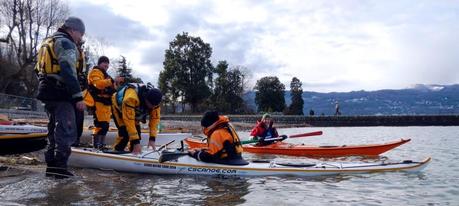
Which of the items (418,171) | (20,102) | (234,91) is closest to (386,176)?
(418,171)

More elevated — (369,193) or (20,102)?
(20,102)

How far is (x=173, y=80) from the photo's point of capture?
54.7m

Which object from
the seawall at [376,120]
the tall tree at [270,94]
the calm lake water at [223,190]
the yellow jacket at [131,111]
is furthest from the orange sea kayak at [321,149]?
the tall tree at [270,94]

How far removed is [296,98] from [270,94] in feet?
13.6

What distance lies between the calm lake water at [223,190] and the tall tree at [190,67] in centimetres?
4673

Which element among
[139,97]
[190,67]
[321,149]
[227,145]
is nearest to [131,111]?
[139,97]

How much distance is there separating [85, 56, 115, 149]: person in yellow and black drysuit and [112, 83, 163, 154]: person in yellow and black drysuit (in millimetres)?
523

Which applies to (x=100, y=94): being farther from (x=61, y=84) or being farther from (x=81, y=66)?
(x=61, y=84)

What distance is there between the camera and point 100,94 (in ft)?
27.4

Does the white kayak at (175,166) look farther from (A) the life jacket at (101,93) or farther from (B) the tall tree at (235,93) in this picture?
(B) the tall tree at (235,93)

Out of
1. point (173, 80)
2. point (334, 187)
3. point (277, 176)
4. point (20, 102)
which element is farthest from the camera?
point (173, 80)

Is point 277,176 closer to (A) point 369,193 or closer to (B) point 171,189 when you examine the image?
(A) point 369,193

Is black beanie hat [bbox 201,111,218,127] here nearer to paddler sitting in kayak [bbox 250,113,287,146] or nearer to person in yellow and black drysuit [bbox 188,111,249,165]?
person in yellow and black drysuit [bbox 188,111,249,165]

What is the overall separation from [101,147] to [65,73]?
123 inches
